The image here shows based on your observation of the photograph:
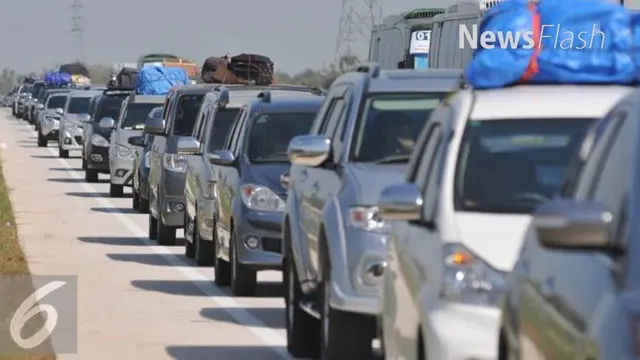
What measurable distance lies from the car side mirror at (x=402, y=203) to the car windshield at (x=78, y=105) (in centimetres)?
4430

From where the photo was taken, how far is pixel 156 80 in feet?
128

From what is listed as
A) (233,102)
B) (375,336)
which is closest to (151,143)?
(233,102)

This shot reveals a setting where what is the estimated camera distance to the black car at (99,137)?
1521 inches

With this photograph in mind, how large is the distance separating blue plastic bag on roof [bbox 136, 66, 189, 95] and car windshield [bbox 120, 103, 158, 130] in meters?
4.36

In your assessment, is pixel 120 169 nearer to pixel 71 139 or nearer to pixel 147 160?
pixel 147 160

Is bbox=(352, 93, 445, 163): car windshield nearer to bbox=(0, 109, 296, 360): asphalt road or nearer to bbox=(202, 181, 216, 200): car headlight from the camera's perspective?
bbox=(0, 109, 296, 360): asphalt road

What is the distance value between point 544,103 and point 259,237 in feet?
24.9

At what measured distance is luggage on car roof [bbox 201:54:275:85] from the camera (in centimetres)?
3341

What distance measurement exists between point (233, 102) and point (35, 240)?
176 inches

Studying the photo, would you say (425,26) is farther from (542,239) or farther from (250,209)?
(542,239)

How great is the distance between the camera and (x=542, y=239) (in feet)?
19.1

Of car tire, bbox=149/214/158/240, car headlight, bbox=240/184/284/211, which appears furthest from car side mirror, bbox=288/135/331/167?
car tire, bbox=149/214/158/240

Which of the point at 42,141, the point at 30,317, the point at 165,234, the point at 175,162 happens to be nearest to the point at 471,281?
the point at 30,317

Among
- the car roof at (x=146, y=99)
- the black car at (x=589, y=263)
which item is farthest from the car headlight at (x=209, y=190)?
the car roof at (x=146, y=99)
